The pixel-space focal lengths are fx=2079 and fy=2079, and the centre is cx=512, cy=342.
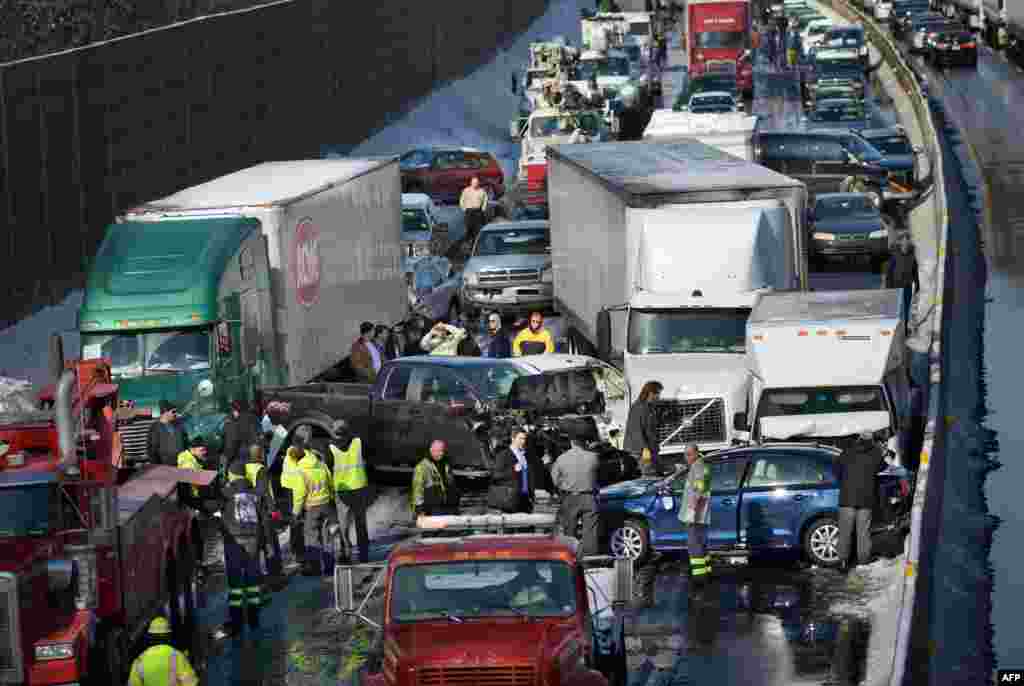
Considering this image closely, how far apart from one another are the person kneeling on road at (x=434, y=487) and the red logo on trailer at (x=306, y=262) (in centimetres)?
692

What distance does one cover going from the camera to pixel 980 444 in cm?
2841

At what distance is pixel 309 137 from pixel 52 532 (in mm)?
40179

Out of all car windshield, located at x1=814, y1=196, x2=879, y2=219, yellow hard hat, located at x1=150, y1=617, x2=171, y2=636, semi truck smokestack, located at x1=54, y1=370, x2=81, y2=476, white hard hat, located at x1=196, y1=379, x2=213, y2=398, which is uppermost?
semi truck smokestack, located at x1=54, y1=370, x2=81, y2=476

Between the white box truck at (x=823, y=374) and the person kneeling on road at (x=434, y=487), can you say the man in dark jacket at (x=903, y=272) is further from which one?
the person kneeling on road at (x=434, y=487)

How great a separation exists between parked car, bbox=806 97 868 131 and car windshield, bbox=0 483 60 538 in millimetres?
43193

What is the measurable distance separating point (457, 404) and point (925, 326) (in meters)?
12.0

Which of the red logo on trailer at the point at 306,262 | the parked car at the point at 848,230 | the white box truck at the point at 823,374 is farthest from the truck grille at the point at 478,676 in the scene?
the parked car at the point at 848,230

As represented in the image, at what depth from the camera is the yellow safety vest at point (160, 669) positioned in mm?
13797

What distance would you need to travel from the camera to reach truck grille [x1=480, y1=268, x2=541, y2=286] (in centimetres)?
3741

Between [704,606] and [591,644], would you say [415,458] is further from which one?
[591,644]

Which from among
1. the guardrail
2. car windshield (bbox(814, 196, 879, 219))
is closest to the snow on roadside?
the guardrail

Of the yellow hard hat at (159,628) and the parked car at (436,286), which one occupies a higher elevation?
the yellow hard hat at (159,628)

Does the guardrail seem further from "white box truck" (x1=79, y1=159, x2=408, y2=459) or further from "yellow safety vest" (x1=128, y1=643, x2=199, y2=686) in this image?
"white box truck" (x1=79, y1=159, x2=408, y2=459)

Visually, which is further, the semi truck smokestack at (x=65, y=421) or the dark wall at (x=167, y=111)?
the dark wall at (x=167, y=111)
